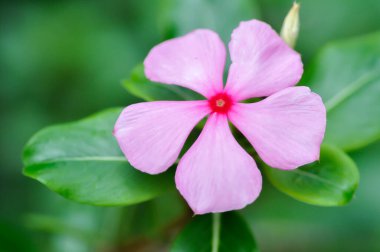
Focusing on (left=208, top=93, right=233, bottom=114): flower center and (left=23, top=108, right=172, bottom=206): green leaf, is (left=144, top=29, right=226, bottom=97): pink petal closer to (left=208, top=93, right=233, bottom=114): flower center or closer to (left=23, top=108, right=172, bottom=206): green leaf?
(left=208, top=93, right=233, bottom=114): flower center

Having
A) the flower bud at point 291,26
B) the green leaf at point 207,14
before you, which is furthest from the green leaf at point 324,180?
the green leaf at point 207,14

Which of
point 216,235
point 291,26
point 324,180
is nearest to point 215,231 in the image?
point 216,235

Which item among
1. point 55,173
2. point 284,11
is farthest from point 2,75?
point 55,173

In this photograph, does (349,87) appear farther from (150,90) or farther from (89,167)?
(89,167)

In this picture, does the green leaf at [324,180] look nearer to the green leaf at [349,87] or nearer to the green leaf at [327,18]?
the green leaf at [349,87]

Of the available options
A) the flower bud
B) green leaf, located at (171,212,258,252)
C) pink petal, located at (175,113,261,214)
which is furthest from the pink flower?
green leaf, located at (171,212,258,252)

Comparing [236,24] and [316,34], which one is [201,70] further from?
[316,34]
